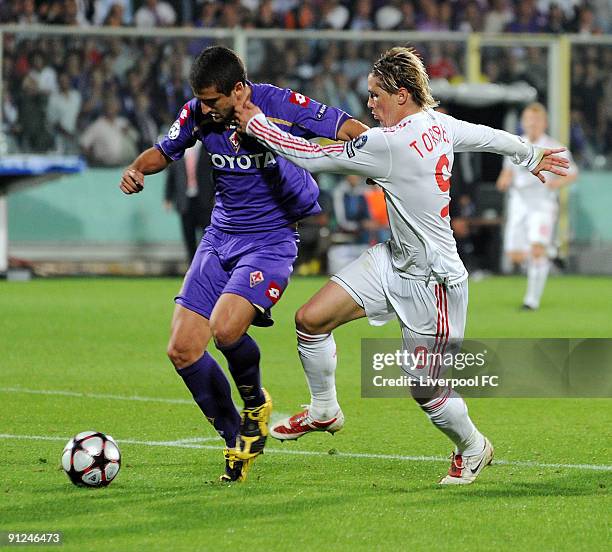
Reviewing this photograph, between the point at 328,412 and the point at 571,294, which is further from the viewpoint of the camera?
the point at 571,294

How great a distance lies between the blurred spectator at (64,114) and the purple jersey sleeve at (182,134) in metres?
14.1

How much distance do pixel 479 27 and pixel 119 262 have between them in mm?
7840

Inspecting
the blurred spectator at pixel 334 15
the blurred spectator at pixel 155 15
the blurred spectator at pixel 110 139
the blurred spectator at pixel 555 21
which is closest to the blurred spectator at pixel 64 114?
the blurred spectator at pixel 110 139

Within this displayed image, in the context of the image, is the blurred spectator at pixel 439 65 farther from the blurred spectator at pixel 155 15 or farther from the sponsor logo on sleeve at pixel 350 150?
the sponsor logo on sleeve at pixel 350 150

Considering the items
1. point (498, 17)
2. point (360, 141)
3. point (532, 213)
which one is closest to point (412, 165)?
point (360, 141)

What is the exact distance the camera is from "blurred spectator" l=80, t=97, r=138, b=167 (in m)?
20.6

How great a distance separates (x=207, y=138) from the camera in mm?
6824

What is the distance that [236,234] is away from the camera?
6.88m

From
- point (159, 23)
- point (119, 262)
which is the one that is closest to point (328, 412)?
point (119, 262)

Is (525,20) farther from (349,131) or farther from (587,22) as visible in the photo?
(349,131)

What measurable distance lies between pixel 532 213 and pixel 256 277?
401 inches

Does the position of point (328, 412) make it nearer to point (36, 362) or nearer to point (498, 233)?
point (36, 362)

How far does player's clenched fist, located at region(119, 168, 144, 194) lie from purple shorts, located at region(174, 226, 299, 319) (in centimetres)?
47

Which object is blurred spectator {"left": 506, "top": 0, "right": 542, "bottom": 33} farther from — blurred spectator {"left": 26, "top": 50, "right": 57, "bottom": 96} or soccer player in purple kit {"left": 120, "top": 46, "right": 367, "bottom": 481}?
soccer player in purple kit {"left": 120, "top": 46, "right": 367, "bottom": 481}
